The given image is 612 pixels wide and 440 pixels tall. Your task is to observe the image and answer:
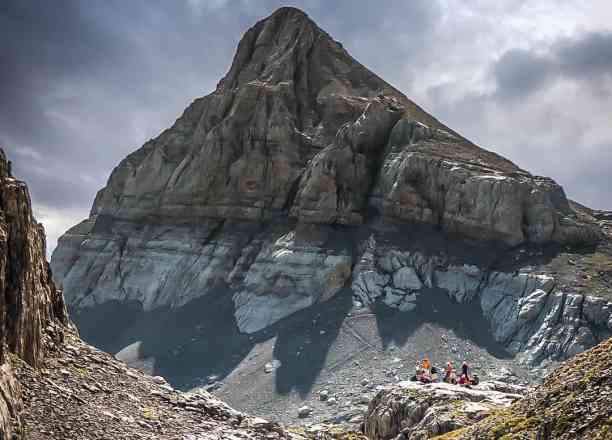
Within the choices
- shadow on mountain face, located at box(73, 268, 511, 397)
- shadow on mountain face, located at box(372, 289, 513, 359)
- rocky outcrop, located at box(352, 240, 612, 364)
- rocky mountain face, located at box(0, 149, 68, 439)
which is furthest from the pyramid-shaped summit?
rocky mountain face, located at box(0, 149, 68, 439)

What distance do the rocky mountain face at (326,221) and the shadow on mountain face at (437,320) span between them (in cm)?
92

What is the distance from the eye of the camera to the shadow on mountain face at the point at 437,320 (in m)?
64.1

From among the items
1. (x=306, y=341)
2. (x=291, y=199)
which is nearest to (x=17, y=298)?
(x=306, y=341)

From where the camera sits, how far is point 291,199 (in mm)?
92938

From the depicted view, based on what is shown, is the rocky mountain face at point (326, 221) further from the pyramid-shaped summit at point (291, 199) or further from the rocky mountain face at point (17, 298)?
the rocky mountain face at point (17, 298)

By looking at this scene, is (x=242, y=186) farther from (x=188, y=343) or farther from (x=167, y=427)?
(x=167, y=427)

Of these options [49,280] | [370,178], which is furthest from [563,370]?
[370,178]

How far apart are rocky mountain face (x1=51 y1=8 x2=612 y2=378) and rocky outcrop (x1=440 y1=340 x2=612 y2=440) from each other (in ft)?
158

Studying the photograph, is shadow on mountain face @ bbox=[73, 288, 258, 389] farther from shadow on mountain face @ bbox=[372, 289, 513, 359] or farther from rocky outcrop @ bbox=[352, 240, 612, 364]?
rocky outcrop @ bbox=[352, 240, 612, 364]

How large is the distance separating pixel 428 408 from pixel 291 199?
64.6 meters

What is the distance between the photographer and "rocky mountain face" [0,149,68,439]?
1512 centimetres

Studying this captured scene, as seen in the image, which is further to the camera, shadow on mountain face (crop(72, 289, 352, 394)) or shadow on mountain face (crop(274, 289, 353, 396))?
shadow on mountain face (crop(72, 289, 352, 394))

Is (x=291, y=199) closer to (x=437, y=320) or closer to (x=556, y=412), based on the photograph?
(x=437, y=320)

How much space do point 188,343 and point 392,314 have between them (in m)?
24.8
